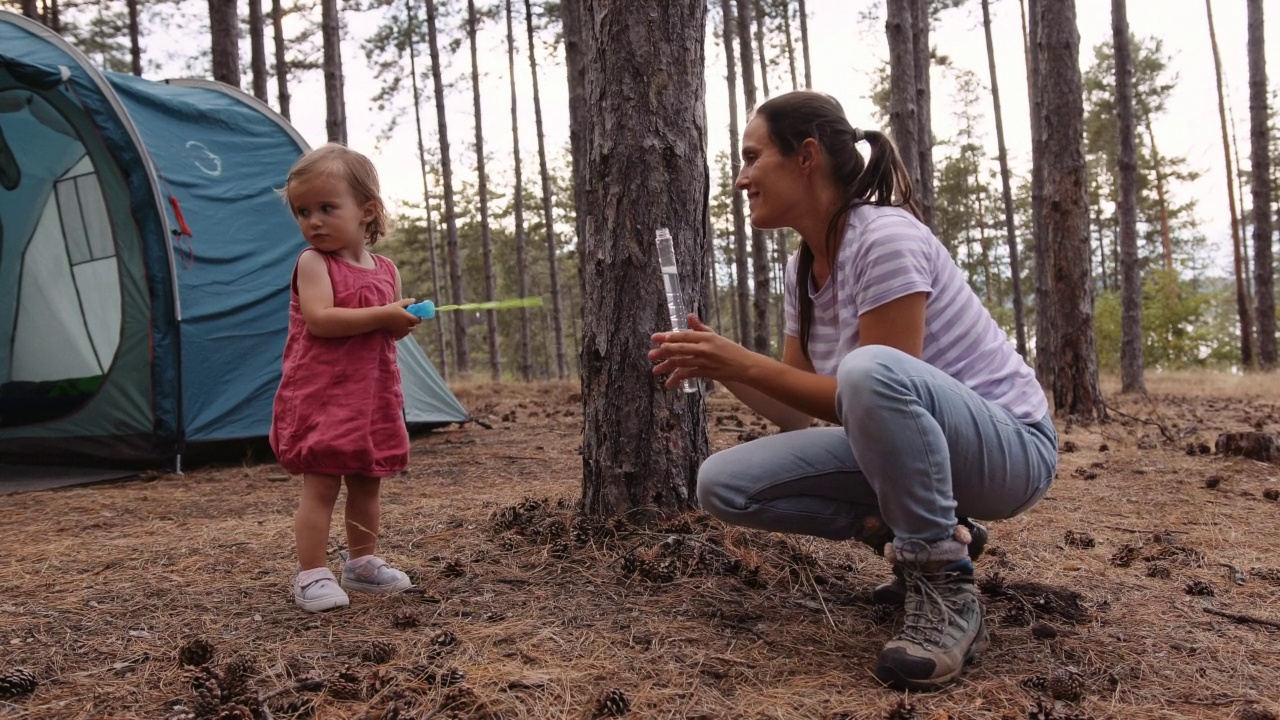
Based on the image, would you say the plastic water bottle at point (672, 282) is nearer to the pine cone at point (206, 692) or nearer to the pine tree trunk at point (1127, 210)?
the pine cone at point (206, 692)

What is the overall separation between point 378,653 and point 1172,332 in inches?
976

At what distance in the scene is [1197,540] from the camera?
3.13 m

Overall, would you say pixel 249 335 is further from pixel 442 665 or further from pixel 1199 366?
pixel 1199 366

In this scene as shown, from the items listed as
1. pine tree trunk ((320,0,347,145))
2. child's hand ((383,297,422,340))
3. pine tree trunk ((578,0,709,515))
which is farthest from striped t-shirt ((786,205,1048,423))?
pine tree trunk ((320,0,347,145))

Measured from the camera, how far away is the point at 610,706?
1.65m

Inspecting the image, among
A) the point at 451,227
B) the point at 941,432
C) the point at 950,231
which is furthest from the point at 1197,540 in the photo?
the point at 950,231

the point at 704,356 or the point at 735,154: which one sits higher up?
the point at 735,154

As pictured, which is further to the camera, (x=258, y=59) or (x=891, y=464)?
(x=258, y=59)

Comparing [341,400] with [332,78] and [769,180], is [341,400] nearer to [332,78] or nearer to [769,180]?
[769,180]

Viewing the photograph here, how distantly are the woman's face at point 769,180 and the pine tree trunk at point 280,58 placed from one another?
12.7 meters

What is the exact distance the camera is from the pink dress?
246 centimetres

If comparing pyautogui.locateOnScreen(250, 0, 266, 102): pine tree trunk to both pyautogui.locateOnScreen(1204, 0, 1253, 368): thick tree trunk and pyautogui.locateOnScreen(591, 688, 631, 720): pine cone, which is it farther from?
pyautogui.locateOnScreen(1204, 0, 1253, 368): thick tree trunk

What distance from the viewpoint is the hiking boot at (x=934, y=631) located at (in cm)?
177

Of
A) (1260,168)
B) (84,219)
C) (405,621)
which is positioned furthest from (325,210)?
(1260,168)
